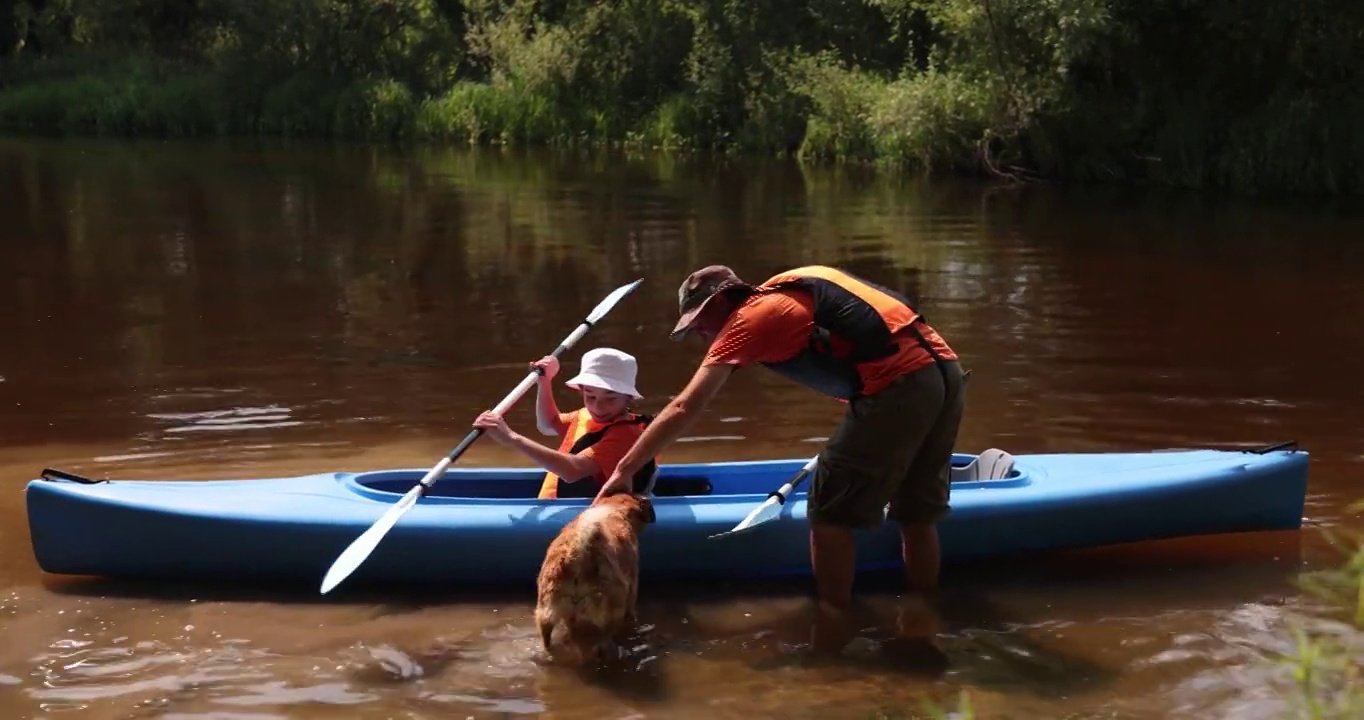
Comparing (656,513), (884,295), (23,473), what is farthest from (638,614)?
(23,473)

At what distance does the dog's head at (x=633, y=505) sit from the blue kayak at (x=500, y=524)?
20cm

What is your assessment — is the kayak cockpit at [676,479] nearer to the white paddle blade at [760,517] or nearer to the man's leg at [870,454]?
the white paddle blade at [760,517]

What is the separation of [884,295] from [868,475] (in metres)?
0.54

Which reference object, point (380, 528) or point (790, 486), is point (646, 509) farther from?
point (380, 528)

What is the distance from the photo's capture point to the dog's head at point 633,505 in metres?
4.71

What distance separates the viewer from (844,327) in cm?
447

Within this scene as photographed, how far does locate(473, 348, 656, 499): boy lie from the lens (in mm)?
4918

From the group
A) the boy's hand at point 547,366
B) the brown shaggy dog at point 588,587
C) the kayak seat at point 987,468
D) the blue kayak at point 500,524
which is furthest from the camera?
the kayak seat at point 987,468

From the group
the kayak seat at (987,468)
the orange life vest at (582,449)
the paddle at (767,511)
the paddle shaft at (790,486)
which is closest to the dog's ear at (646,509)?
the orange life vest at (582,449)

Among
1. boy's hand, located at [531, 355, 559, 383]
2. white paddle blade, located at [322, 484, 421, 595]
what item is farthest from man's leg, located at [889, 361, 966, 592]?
white paddle blade, located at [322, 484, 421, 595]

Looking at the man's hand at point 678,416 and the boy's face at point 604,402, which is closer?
the man's hand at point 678,416

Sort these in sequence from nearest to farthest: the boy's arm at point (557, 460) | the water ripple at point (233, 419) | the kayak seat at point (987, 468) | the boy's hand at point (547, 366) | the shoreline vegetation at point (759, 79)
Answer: the boy's arm at point (557, 460) < the boy's hand at point (547, 366) < the kayak seat at point (987, 468) < the water ripple at point (233, 419) < the shoreline vegetation at point (759, 79)

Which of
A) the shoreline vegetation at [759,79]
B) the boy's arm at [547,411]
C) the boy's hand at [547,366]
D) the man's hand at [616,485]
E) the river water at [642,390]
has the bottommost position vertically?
the river water at [642,390]

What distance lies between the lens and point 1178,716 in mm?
4203
